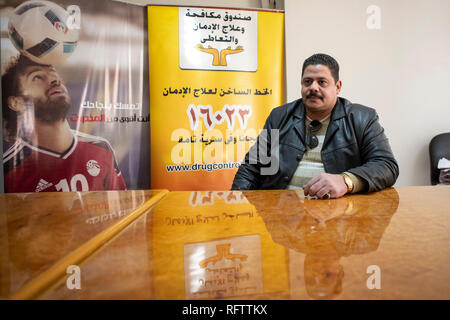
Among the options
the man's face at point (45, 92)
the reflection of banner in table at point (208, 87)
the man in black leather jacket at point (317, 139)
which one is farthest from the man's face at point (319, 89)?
the man's face at point (45, 92)

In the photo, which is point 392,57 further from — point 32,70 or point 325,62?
point 32,70

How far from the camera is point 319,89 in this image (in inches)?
77.0

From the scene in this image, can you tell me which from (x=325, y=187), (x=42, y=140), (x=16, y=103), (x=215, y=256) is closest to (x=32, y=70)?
(x=16, y=103)

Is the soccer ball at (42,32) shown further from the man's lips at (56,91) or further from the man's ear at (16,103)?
the man's ear at (16,103)

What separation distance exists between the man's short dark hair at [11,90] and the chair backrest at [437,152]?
14.7 ft

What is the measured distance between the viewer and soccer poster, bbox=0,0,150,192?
282cm

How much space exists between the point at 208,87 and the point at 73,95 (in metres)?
1.45

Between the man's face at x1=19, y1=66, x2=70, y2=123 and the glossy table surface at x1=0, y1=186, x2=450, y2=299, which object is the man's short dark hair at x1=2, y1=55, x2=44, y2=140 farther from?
the glossy table surface at x1=0, y1=186, x2=450, y2=299

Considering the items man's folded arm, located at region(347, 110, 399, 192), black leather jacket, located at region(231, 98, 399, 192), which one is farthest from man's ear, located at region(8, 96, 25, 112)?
man's folded arm, located at region(347, 110, 399, 192)

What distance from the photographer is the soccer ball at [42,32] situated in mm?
2818

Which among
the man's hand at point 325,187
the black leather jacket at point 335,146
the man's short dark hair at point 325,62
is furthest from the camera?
the man's short dark hair at point 325,62

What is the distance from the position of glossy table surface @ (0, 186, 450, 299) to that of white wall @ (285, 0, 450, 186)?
2.98m

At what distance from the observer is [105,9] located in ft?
10.2
